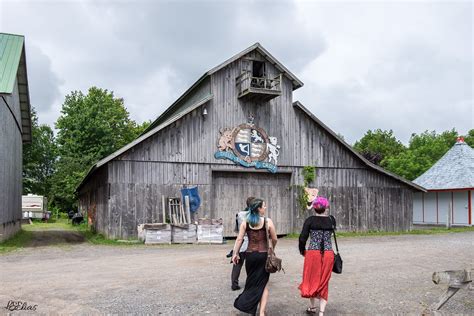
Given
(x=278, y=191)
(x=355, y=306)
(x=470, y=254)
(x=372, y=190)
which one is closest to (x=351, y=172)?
(x=372, y=190)

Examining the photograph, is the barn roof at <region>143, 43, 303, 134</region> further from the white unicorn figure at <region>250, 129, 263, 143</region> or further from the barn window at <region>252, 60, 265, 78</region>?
the white unicorn figure at <region>250, 129, 263, 143</region>

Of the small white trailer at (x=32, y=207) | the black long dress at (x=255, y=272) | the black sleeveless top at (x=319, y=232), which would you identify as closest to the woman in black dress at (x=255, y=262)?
the black long dress at (x=255, y=272)

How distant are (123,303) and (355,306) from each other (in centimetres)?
386

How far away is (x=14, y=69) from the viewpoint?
1853cm

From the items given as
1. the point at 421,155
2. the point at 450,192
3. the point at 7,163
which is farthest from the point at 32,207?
the point at 421,155

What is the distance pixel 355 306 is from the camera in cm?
807

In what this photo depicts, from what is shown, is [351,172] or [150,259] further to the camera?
[351,172]

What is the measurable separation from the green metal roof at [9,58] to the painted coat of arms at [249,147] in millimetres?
8248

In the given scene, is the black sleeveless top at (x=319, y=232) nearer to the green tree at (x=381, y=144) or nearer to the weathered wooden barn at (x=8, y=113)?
the weathered wooden barn at (x=8, y=113)

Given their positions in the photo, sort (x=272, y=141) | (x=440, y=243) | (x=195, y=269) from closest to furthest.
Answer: (x=195, y=269) → (x=440, y=243) → (x=272, y=141)

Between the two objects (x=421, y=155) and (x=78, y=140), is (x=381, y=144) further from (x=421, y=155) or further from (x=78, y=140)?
(x=78, y=140)

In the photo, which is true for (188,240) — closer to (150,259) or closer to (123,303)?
(150,259)

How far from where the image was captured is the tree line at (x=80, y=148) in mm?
49562

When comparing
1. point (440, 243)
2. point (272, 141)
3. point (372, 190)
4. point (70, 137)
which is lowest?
point (440, 243)
